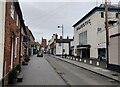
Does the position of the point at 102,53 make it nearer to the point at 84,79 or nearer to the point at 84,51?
the point at 84,51

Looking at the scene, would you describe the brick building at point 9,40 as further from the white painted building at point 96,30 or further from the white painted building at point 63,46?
the white painted building at point 63,46

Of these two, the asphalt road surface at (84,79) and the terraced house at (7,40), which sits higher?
the terraced house at (7,40)

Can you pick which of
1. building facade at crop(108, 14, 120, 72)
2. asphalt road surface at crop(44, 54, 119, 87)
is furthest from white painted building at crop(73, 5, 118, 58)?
asphalt road surface at crop(44, 54, 119, 87)

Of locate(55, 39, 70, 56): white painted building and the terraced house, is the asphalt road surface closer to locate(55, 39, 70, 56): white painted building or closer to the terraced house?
the terraced house

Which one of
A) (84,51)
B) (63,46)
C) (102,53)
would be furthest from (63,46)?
(102,53)

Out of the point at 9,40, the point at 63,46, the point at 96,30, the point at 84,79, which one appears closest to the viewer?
the point at 9,40

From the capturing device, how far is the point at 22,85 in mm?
11219


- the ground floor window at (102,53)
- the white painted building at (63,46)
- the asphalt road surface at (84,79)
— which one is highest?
the white painted building at (63,46)

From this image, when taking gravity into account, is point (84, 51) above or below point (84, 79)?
above

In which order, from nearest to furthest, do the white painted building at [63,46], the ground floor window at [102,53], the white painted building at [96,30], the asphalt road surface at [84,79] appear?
the asphalt road surface at [84,79] < the ground floor window at [102,53] < the white painted building at [96,30] < the white painted building at [63,46]

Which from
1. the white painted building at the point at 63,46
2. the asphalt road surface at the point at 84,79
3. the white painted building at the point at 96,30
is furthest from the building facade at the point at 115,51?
the white painted building at the point at 63,46

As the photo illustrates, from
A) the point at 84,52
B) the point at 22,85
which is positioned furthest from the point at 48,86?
the point at 84,52

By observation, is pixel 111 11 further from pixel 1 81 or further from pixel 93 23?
pixel 1 81

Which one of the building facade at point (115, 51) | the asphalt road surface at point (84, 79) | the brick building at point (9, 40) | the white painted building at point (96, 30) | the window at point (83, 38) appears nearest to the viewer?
the brick building at point (9, 40)
